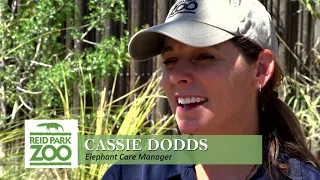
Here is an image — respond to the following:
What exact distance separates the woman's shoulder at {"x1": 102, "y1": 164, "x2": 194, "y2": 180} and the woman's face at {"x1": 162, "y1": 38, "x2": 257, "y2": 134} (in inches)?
7.2

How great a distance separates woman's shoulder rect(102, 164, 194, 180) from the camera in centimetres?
188

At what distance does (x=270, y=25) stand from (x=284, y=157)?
428mm

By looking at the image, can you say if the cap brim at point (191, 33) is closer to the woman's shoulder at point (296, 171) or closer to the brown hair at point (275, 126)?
the brown hair at point (275, 126)

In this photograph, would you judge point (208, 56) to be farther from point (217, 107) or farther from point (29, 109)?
point (29, 109)

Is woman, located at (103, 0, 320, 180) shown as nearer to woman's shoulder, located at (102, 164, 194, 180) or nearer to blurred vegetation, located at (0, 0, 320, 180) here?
woman's shoulder, located at (102, 164, 194, 180)

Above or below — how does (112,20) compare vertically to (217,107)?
above

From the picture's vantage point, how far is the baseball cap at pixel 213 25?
5.87ft

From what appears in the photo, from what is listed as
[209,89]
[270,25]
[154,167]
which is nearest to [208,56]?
[209,89]

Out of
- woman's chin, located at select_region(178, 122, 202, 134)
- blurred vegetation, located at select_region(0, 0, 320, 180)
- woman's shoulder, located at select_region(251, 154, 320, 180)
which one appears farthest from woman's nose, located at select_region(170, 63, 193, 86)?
blurred vegetation, located at select_region(0, 0, 320, 180)

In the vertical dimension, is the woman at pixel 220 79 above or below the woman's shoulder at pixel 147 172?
above

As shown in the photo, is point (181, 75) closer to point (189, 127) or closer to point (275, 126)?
point (189, 127)

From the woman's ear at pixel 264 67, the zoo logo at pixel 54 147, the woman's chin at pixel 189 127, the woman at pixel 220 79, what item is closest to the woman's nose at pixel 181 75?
the woman at pixel 220 79

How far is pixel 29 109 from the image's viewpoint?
4.77 metres

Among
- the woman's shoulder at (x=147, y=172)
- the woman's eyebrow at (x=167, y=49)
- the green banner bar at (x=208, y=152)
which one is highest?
the woman's eyebrow at (x=167, y=49)
